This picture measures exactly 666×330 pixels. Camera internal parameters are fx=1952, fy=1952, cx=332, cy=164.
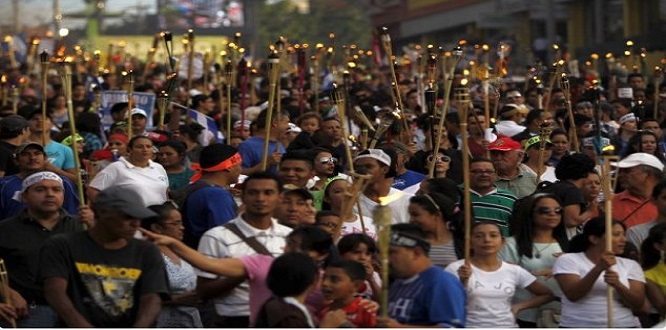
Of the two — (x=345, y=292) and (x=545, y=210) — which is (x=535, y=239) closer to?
(x=545, y=210)

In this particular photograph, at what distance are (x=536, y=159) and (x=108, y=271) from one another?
6.02 meters

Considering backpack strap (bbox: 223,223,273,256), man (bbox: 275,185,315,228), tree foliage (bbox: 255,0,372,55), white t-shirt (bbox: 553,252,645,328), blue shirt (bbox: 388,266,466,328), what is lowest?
white t-shirt (bbox: 553,252,645,328)

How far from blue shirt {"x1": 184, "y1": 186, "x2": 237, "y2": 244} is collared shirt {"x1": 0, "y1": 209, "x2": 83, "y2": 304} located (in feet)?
2.81

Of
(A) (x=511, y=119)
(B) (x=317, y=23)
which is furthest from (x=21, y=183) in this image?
(B) (x=317, y=23)

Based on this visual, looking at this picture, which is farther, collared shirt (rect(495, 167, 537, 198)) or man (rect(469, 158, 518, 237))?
collared shirt (rect(495, 167, 537, 198))

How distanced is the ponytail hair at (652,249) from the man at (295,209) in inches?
78.7

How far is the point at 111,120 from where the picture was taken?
1980 cm

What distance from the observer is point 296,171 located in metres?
12.5

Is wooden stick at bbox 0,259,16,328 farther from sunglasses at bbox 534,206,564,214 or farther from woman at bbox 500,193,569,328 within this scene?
sunglasses at bbox 534,206,564,214

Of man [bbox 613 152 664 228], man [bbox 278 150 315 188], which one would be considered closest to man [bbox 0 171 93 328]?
man [bbox 278 150 315 188]

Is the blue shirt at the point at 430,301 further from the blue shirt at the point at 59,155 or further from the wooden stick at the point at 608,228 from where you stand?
the blue shirt at the point at 59,155

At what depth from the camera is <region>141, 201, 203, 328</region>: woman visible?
424 inches

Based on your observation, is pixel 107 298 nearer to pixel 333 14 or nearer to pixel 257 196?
pixel 257 196

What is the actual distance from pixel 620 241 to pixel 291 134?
631 centimetres
